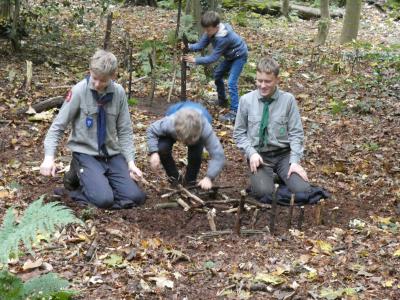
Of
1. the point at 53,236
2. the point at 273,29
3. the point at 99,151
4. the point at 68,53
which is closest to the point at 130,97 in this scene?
the point at 68,53

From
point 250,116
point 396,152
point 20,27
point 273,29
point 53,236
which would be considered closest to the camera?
point 53,236

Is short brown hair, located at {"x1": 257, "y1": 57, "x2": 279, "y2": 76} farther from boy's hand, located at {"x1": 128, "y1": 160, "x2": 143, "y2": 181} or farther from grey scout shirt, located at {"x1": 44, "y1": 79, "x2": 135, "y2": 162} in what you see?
boy's hand, located at {"x1": 128, "y1": 160, "x2": 143, "y2": 181}

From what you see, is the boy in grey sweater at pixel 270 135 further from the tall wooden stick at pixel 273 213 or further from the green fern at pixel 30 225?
the green fern at pixel 30 225

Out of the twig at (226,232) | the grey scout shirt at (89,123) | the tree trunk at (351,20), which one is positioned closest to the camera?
the twig at (226,232)

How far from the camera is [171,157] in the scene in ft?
18.4

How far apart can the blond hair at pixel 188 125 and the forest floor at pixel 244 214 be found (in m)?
0.71

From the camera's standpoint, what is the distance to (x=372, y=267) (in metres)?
3.97

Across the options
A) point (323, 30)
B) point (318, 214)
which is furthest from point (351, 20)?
point (318, 214)

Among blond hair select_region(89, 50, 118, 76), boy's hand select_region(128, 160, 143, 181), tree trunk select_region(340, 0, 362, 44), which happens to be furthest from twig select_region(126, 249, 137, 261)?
tree trunk select_region(340, 0, 362, 44)

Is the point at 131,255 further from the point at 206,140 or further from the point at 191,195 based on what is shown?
the point at 206,140

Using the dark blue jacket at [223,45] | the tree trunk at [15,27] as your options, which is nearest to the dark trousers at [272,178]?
the dark blue jacket at [223,45]

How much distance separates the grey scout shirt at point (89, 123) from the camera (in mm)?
5133

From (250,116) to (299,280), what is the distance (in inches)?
87.3

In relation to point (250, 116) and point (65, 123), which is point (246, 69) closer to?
point (250, 116)
